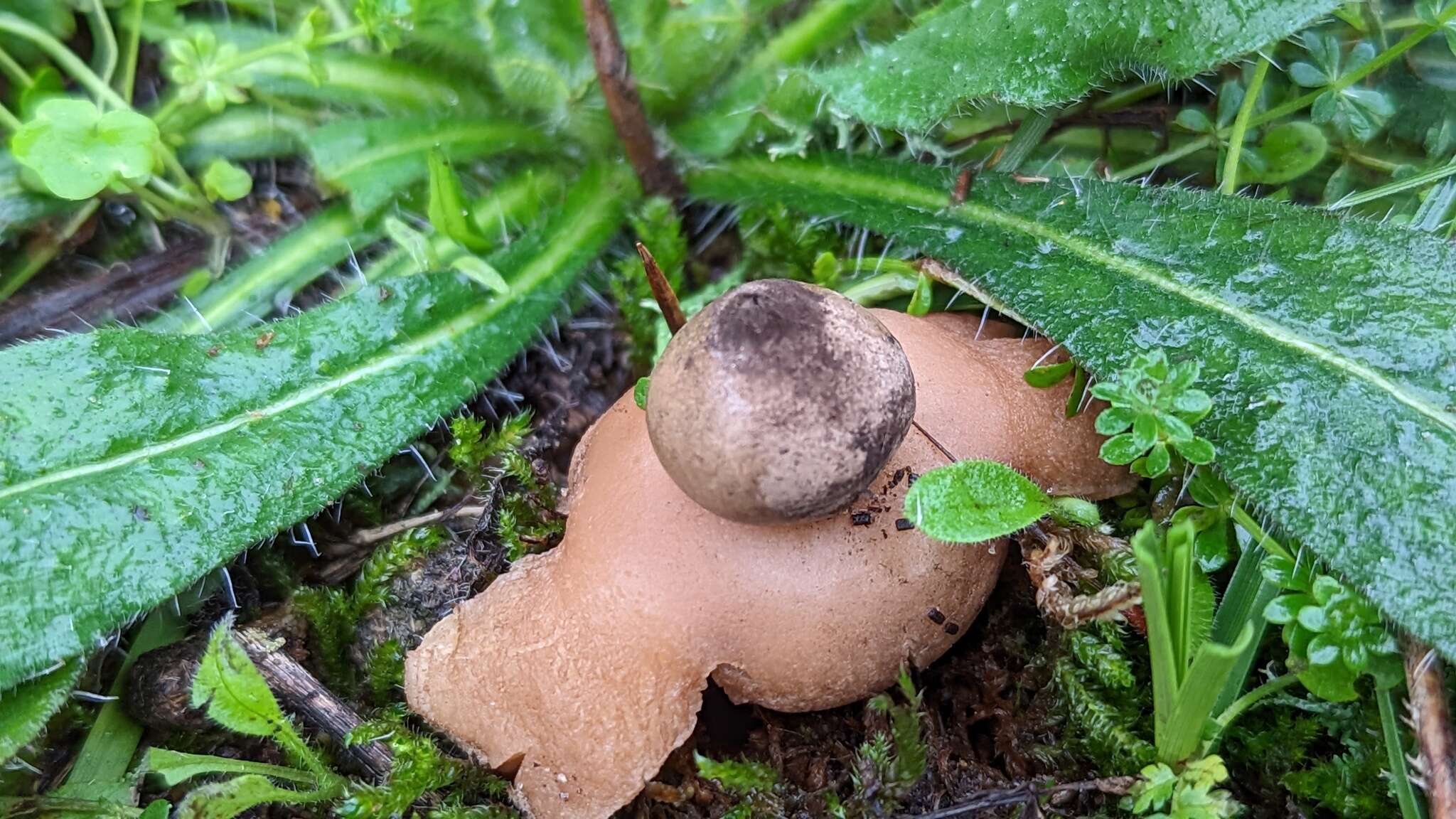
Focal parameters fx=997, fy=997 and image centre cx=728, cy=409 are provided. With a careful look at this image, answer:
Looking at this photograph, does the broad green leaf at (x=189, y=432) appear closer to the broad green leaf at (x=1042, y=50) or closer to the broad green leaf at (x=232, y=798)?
the broad green leaf at (x=232, y=798)

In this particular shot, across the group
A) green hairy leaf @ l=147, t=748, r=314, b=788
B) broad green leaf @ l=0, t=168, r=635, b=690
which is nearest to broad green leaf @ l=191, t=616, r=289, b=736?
green hairy leaf @ l=147, t=748, r=314, b=788

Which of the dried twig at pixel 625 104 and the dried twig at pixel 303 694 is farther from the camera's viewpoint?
the dried twig at pixel 625 104

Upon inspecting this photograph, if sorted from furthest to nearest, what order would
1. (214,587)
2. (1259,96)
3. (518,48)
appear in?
(518,48), (1259,96), (214,587)

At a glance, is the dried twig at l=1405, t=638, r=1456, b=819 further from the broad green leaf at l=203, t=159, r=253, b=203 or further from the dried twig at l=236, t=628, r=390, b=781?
the broad green leaf at l=203, t=159, r=253, b=203

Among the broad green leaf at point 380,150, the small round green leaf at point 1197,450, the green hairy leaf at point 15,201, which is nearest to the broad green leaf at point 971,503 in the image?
the small round green leaf at point 1197,450

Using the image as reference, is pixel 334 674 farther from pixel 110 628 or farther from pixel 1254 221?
pixel 1254 221

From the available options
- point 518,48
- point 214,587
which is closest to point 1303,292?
point 518,48
